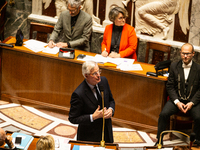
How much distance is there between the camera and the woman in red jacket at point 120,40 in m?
4.88

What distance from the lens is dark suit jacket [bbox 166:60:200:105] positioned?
413 centimetres

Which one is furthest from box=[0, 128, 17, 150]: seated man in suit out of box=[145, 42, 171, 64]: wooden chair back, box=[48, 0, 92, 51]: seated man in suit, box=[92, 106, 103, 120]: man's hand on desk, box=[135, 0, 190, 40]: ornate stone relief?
box=[135, 0, 190, 40]: ornate stone relief

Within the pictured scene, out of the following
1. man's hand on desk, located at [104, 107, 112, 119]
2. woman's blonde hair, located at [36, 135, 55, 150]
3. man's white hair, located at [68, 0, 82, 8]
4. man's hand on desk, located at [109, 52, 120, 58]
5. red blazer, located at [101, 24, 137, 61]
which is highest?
man's white hair, located at [68, 0, 82, 8]

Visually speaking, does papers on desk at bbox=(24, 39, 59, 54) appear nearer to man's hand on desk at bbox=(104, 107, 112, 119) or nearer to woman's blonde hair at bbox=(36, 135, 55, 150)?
man's hand on desk at bbox=(104, 107, 112, 119)

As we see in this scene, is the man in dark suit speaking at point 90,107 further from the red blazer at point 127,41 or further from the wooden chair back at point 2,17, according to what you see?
the wooden chair back at point 2,17

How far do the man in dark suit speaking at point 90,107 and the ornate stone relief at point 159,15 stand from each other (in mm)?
2994

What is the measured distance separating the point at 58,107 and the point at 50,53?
3.05 ft

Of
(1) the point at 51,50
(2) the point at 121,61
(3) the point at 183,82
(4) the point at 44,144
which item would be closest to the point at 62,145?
(4) the point at 44,144

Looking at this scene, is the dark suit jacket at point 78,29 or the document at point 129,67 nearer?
the document at point 129,67

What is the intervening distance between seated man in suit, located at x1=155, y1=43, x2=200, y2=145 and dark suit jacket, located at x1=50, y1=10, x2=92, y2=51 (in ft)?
5.89

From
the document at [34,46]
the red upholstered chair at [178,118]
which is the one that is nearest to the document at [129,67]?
the red upholstered chair at [178,118]

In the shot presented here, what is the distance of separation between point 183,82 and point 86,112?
1.82 meters

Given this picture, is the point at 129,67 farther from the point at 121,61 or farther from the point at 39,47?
the point at 39,47

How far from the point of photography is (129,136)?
4.48 m
